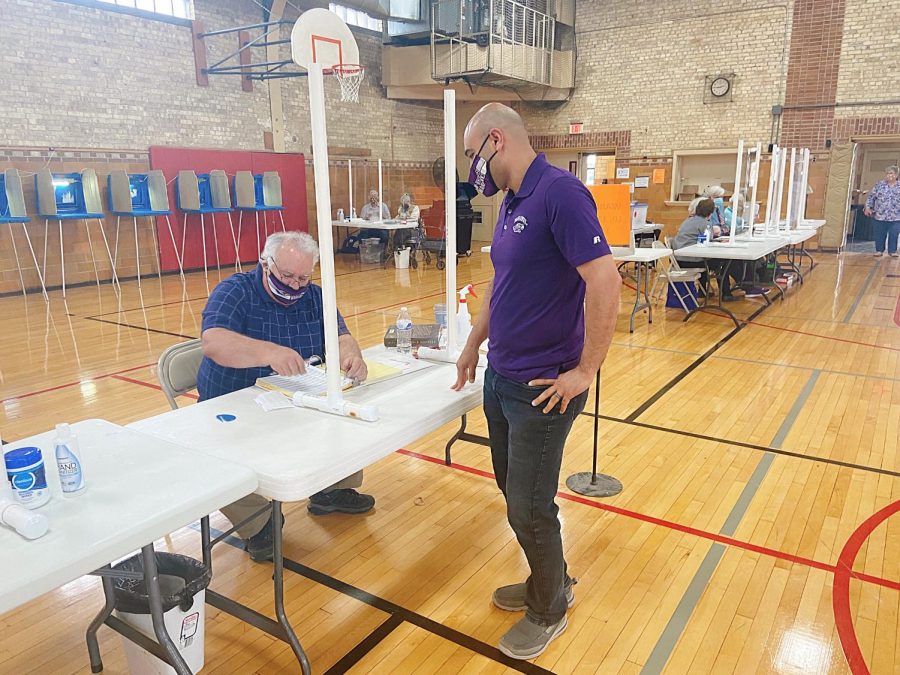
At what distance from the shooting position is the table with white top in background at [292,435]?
69.3 inches

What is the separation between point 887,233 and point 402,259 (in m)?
9.22

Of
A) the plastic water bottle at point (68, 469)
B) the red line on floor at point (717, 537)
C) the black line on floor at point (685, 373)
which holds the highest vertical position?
the plastic water bottle at point (68, 469)

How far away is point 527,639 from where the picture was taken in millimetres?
2131

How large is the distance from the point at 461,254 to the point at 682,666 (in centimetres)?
1125

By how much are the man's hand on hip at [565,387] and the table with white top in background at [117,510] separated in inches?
32.4

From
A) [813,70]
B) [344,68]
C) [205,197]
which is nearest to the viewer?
[344,68]

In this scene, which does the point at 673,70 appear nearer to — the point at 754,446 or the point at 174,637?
the point at 754,446

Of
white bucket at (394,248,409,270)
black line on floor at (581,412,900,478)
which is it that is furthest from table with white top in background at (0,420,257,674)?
white bucket at (394,248,409,270)

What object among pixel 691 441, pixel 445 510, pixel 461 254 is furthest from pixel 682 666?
pixel 461 254

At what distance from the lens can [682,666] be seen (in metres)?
2.07

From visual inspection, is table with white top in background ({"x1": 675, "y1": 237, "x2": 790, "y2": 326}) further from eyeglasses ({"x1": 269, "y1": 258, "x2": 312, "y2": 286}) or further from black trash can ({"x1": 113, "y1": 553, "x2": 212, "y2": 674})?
black trash can ({"x1": 113, "y1": 553, "x2": 212, "y2": 674})

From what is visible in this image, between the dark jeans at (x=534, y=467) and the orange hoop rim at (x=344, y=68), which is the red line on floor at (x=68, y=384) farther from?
the dark jeans at (x=534, y=467)

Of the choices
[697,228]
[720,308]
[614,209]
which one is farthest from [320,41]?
[697,228]

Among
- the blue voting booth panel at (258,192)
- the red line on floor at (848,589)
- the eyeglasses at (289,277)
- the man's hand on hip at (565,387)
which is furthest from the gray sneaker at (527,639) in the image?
the blue voting booth panel at (258,192)
